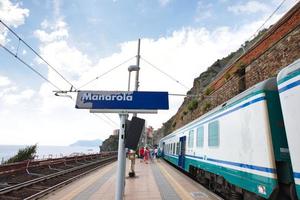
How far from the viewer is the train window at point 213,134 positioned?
7.71 m

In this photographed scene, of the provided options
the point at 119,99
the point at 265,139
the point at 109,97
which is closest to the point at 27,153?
the point at 109,97

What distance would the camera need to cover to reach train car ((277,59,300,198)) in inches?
147

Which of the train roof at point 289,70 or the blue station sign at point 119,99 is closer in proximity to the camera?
the train roof at point 289,70

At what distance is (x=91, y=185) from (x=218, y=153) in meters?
5.61

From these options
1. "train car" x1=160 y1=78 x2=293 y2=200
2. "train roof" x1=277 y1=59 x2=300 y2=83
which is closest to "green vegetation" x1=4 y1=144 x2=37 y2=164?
"train car" x1=160 y1=78 x2=293 y2=200

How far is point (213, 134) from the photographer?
811 cm

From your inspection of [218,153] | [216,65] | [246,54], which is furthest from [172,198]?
[216,65]

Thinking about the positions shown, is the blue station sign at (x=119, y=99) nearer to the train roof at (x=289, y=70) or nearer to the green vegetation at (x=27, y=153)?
the train roof at (x=289, y=70)

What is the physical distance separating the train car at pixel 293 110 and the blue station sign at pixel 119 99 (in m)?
2.33

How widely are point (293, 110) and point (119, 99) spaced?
3.40 metres

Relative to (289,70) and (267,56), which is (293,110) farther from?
(267,56)

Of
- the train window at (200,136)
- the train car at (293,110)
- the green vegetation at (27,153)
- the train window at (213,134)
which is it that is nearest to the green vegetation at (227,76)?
the train window at (200,136)

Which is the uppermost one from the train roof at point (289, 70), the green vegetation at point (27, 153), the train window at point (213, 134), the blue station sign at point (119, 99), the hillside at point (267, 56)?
the hillside at point (267, 56)

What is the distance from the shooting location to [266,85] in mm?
5090
